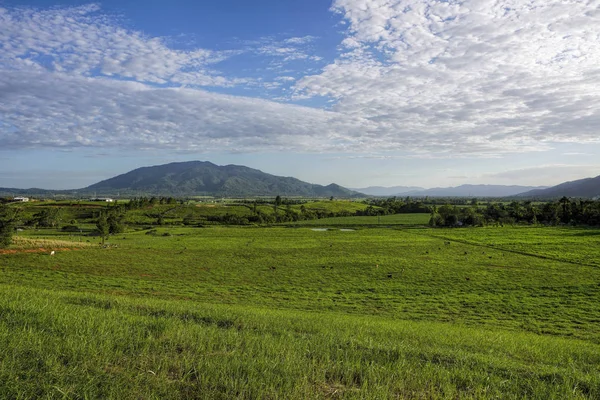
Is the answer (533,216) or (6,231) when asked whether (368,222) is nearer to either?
(533,216)

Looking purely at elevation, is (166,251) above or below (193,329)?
below

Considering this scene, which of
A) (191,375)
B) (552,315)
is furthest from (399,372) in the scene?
(552,315)

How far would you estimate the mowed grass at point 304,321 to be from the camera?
4836mm

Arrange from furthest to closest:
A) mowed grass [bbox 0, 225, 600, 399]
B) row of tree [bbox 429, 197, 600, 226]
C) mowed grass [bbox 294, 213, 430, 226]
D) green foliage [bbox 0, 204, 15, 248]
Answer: mowed grass [bbox 294, 213, 430, 226]
row of tree [bbox 429, 197, 600, 226]
green foliage [bbox 0, 204, 15, 248]
mowed grass [bbox 0, 225, 600, 399]

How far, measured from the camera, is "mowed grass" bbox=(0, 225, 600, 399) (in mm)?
4836

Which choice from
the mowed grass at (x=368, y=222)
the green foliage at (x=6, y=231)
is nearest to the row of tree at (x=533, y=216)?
the mowed grass at (x=368, y=222)

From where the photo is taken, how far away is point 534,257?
53.8 m

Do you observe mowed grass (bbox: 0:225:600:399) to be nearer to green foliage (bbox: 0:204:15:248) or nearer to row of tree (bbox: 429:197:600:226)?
green foliage (bbox: 0:204:15:248)

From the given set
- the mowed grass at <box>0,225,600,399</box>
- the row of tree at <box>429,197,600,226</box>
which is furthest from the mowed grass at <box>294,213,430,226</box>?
the mowed grass at <box>0,225,600,399</box>

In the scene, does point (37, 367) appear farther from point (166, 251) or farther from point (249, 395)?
point (166, 251)

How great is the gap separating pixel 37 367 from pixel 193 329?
3017 mm

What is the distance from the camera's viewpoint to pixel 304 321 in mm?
13281

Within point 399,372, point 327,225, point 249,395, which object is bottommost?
point 327,225

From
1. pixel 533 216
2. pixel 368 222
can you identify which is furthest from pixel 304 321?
pixel 533 216
